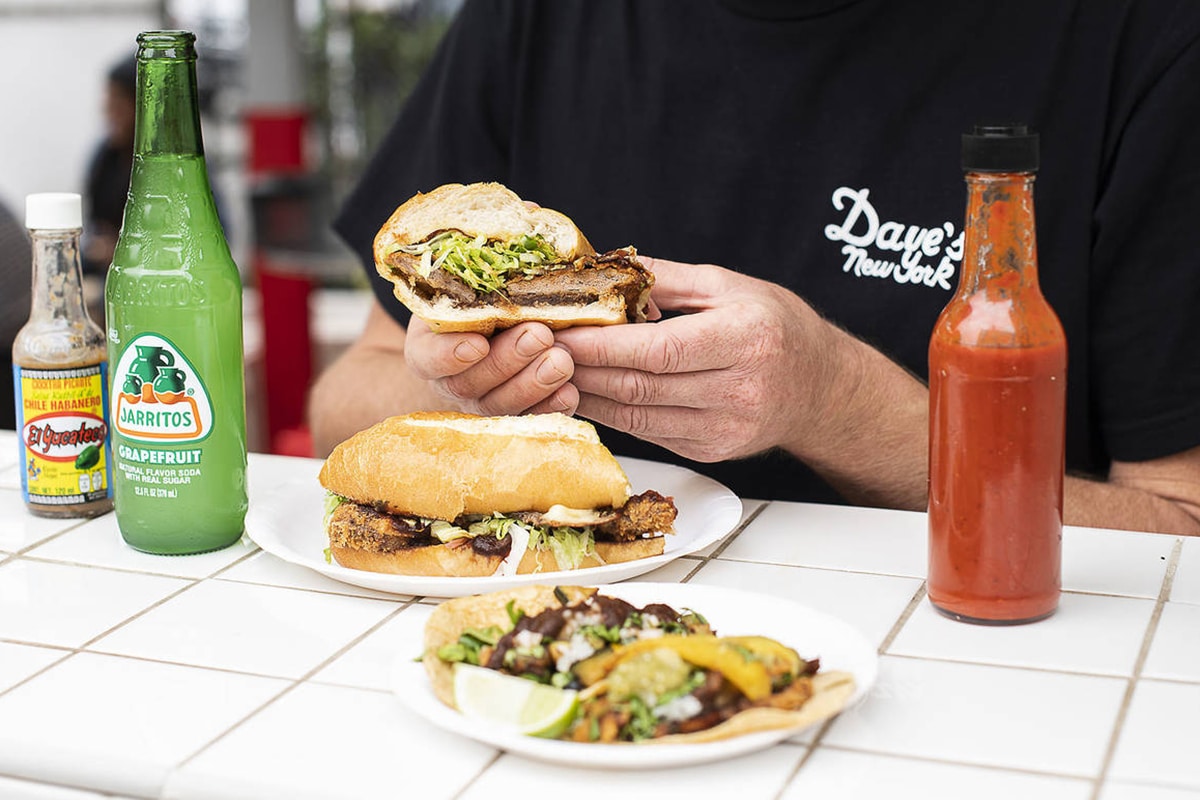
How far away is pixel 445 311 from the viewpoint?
1.52m

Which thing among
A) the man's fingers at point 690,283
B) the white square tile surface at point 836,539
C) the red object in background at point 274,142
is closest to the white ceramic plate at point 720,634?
the white square tile surface at point 836,539

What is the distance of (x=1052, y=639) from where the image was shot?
3.80 feet

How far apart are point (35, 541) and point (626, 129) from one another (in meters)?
1.11

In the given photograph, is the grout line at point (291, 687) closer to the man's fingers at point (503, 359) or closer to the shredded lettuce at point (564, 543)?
the shredded lettuce at point (564, 543)

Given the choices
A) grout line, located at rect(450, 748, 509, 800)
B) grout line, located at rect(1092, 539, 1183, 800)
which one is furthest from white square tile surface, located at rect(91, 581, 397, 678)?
grout line, located at rect(1092, 539, 1183, 800)

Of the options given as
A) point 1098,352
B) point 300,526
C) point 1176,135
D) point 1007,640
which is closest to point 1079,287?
point 1098,352

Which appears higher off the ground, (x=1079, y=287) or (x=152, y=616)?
(x=1079, y=287)

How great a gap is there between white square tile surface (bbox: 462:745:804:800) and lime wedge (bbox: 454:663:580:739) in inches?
1.2

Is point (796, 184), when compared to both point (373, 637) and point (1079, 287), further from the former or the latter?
point (373, 637)

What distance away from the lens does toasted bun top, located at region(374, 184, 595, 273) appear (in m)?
1.56

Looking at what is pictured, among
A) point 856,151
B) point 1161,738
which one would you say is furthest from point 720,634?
point 856,151

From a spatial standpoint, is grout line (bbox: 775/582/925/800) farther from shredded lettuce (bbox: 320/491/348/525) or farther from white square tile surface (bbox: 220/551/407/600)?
shredded lettuce (bbox: 320/491/348/525)

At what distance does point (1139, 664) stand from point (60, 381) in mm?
1141

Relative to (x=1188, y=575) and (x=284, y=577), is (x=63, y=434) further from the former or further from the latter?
(x=1188, y=575)
